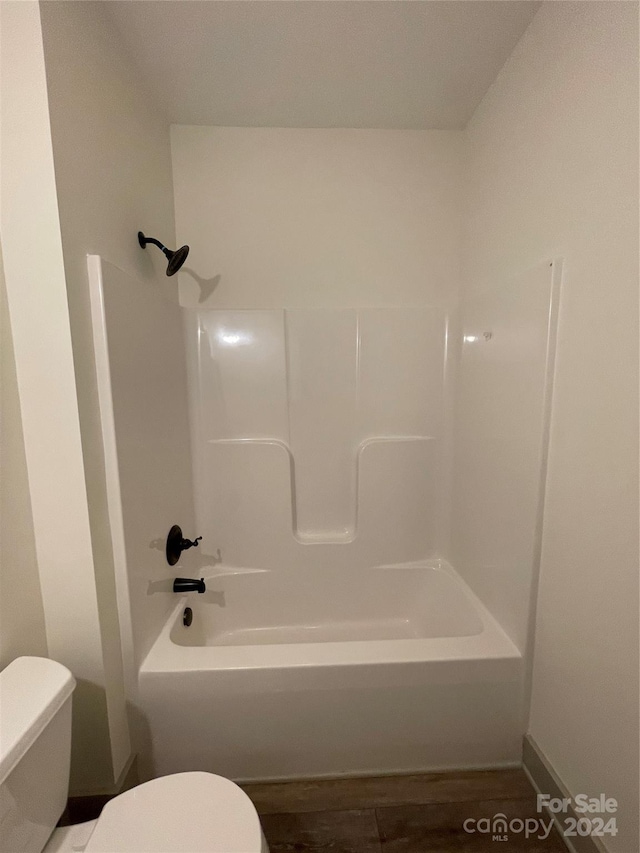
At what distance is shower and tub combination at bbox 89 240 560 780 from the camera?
1307mm

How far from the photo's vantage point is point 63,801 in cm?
98

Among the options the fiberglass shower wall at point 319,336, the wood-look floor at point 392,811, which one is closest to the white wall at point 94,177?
the fiberglass shower wall at point 319,336

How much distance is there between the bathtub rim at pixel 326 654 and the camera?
1.31 metres

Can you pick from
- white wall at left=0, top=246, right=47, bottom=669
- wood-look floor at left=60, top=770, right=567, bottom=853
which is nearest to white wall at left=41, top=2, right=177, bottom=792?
white wall at left=0, top=246, right=47, bottom=669

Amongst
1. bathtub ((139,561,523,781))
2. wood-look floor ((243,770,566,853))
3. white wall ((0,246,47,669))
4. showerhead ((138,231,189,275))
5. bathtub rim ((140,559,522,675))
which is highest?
showerhead ((138,231,189,275))

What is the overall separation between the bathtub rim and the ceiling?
1963mm

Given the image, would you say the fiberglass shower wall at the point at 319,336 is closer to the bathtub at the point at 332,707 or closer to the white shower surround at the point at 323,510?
the white shower surround at the point at 323,510

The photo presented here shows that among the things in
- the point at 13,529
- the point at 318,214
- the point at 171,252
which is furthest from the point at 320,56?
the point at 13,529

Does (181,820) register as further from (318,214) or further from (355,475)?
(318,214)

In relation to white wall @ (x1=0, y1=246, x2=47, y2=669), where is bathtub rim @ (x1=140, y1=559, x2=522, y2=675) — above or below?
below

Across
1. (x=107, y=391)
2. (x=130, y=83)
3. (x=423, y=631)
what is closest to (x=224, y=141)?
(x=130, y=83)

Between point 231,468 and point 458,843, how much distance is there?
5.01 ft

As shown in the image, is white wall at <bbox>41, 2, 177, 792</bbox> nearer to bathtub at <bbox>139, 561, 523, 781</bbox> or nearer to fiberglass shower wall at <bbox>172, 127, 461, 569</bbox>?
bathtub at <bbox>139, 561, 523, 781</bbox>

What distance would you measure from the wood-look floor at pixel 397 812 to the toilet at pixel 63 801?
489mm
